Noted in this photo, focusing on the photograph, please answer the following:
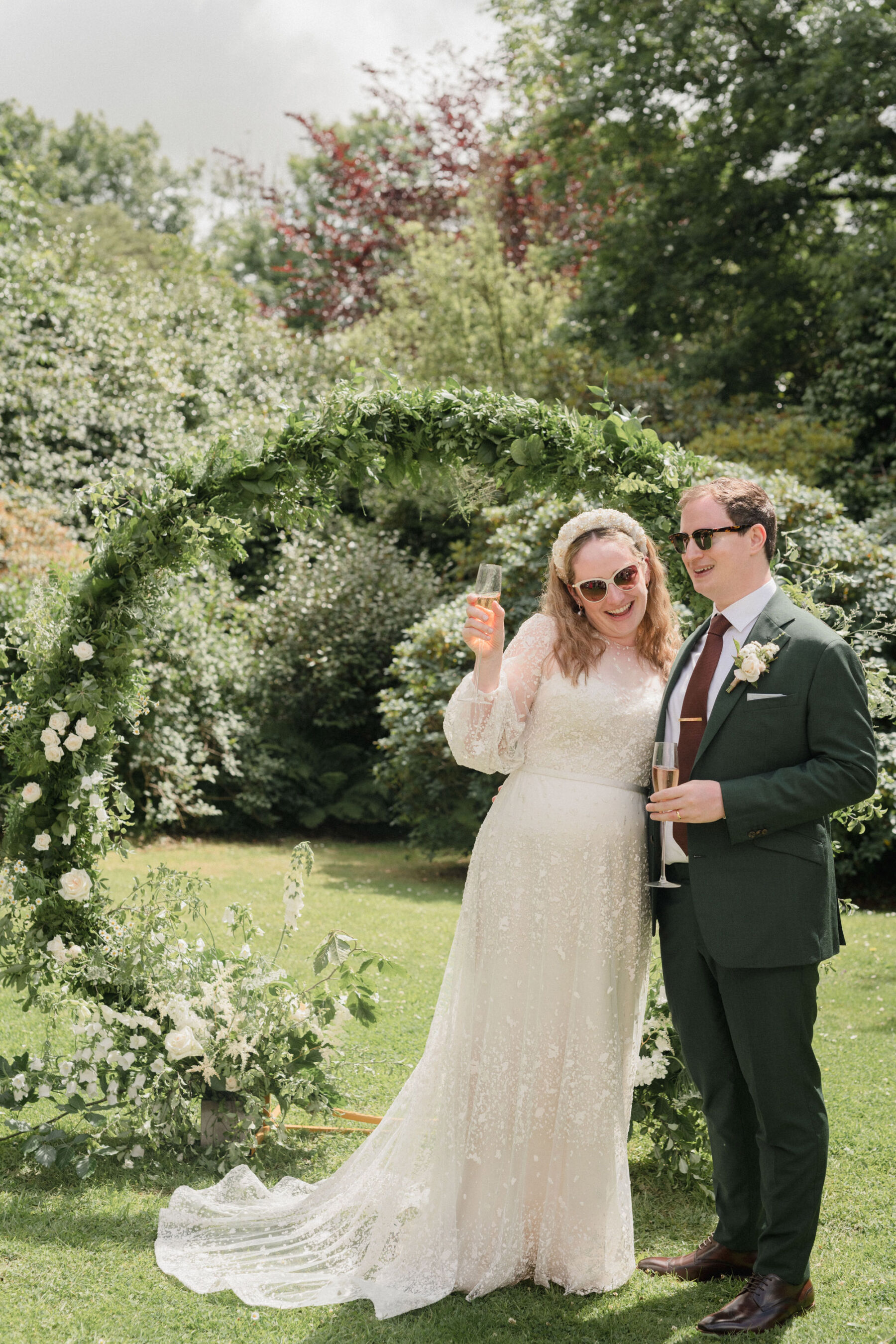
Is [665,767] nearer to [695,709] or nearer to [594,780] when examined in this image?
[695,709]

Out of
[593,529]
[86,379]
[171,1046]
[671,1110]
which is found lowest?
[671,1110]

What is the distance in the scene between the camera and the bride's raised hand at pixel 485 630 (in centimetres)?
312

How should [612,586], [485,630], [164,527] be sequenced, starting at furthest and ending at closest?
[164,527]
[612,586]
[485,630]

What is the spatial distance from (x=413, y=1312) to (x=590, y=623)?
2070 mm

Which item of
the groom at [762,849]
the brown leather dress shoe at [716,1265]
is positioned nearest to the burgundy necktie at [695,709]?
the groom at [762,849]

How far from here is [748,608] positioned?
3105 mm

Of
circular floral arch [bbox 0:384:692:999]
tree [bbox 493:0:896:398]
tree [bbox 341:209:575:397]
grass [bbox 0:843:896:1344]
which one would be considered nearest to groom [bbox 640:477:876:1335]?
grass [bbox 0:843:896:1344]

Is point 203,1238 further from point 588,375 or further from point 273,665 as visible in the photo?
point 588,375

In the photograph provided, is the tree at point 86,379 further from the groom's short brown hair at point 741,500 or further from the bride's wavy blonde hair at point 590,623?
the groom's short brown hair at point 741,500

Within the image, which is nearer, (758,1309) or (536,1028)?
(758,1309)

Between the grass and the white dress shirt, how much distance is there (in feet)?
4.31

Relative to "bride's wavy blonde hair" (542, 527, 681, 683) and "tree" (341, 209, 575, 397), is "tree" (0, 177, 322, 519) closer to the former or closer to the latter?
"tree" (341, 209, 575, 397)

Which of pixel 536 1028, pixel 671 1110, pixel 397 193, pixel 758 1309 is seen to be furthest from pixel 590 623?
pixel 397 193

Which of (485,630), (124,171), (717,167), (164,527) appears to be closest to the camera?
(485,630)
